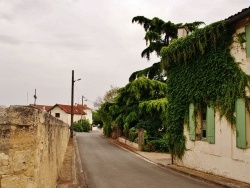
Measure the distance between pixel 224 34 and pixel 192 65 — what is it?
2.67 metres

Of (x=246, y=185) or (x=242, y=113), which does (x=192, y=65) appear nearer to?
(x=242, y=113)

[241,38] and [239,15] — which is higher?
[239,15]

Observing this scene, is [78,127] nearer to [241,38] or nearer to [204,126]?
[204,126]

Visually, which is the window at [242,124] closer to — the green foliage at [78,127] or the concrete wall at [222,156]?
the concrete wall at [222,156]

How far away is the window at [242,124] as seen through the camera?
11305mm

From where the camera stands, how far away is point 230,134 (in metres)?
12.2

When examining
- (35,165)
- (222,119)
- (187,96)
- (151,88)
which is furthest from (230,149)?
(151,88)

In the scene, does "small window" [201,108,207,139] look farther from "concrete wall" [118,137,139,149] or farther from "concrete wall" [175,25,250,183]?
"concrete wall" [118,137,139,149]

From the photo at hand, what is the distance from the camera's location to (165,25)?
30.2 meters

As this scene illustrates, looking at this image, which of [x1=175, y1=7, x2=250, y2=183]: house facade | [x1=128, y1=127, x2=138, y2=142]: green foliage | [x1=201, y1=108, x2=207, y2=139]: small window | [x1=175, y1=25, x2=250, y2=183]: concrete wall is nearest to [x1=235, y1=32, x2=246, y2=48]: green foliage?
[x1=175, y1=7, x2=250, y2=183]: house facade

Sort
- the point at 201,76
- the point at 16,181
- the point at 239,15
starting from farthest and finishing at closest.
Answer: the point at 201,76 → the point at 239,15 → the point at 16,181

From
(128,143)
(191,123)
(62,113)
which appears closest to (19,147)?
(191,123)

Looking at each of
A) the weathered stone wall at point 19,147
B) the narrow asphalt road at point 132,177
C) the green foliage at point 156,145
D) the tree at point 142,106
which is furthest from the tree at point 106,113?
the weathered stone wall at point 19,147

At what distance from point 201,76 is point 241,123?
335 centimetres
